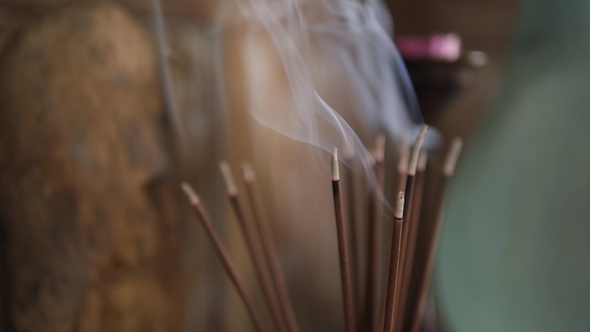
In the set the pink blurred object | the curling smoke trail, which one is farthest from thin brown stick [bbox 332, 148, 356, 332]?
the pink blurred object

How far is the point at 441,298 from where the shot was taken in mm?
622

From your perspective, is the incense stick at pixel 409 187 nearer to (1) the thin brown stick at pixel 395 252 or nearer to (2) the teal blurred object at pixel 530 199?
(1) the thin brown stick at pixel 395 252

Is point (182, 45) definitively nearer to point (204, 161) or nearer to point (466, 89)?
point (204, 161)

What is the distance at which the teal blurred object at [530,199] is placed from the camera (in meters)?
0.50

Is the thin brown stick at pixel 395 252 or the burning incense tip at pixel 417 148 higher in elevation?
the burning incense tip at pixel 417 148

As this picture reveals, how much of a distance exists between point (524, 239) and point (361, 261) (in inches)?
9.7

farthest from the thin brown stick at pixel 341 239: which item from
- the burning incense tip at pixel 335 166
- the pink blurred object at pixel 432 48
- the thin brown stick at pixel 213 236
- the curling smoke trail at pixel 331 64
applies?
the pink blurred object at pixel 432 48

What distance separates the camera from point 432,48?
0.61 metres

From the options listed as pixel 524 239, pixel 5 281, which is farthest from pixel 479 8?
pixel 5 281

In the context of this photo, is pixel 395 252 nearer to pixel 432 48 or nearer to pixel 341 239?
pixel 341 239

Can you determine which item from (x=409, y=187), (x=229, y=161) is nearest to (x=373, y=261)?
(x=409, y=187)

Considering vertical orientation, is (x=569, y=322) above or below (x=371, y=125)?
below

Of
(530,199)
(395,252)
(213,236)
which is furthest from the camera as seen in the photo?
(530,199)

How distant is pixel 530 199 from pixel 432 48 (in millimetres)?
272
